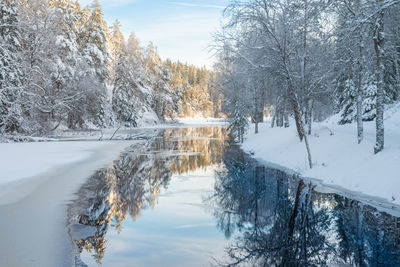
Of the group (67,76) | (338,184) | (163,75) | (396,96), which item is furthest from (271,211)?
(163,75)

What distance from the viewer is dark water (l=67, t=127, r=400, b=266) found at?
20.2 ft

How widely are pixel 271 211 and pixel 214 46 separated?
31.0ft

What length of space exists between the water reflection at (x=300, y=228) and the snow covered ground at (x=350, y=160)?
51.0 inches

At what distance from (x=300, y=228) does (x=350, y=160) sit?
6.96 m

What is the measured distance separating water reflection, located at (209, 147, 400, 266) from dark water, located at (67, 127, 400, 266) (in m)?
0.02

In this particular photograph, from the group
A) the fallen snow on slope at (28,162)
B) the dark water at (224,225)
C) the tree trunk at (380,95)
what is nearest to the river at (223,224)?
the dark water at (224,225)

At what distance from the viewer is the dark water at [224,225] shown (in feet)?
20.2

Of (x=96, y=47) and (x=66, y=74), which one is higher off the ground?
(x=96, y=47)

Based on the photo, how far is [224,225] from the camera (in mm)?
8219

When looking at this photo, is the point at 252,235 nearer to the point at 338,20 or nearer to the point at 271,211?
the point at 271,211

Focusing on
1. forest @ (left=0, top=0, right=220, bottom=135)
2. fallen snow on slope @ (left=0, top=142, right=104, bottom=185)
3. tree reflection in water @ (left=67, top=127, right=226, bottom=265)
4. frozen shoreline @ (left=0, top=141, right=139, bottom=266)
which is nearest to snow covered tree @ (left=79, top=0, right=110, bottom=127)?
forest @ (left=0, top=0, right=220, bottom=135)

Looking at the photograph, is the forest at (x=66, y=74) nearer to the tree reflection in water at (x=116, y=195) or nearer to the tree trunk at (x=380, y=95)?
the tree reflection in water at (x=116, y=195)

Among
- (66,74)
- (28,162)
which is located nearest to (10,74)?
(66,74)

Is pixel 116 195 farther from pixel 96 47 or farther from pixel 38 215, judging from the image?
pixel 96 47
